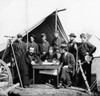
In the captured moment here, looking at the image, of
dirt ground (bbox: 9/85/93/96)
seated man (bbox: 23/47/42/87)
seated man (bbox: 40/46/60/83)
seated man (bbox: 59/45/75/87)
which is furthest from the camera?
seated man (bbox: 23/47/42/87)

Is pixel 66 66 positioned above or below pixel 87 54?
below

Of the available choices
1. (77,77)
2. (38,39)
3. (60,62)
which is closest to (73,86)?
(77,77)

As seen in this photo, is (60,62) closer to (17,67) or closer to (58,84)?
(58,84)

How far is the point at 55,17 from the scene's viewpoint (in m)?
12.6

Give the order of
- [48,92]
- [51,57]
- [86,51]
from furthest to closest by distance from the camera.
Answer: [51,57] < [86,51] < [48,92]

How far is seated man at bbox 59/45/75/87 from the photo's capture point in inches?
362

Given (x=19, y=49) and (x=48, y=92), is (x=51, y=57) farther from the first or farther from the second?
(x=48, y=92)

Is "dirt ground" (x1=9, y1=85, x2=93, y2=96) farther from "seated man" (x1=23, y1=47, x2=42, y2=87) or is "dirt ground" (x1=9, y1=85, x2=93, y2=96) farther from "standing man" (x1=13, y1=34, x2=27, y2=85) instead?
"standing man" (x1=13, y1=34, x2=27, y2=85)

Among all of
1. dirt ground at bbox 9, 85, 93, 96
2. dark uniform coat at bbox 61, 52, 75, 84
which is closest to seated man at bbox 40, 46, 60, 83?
dark uniform coat at bbox 61, 52, 75, 84

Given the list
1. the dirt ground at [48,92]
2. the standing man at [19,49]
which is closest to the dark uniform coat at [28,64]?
the standing man at [19,49]

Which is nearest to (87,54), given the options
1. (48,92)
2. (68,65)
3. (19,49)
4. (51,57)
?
(68,65)

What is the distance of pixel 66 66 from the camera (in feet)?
30.6

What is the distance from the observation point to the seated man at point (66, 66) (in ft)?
30.1

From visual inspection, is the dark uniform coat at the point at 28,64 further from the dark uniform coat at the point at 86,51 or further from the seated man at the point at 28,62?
the dark uniform coat at the point at 86,51
